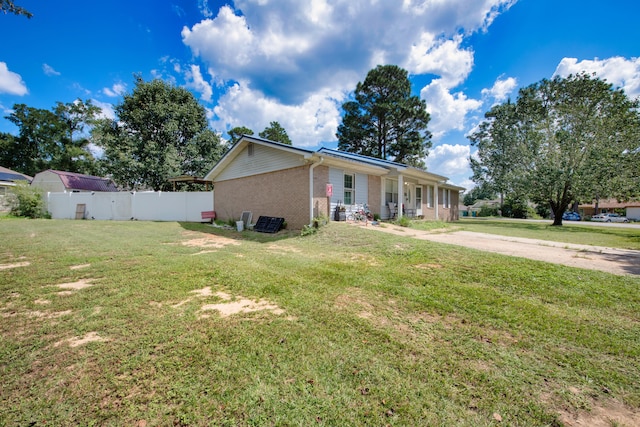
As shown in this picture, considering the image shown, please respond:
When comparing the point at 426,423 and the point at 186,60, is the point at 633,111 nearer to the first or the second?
the point at 426,423

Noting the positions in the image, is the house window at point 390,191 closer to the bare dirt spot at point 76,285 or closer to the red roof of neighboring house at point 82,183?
the bare dirt spot at point 76,285

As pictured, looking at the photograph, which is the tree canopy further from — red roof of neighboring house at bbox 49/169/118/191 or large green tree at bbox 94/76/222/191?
red roof of neighboring house at bbox 49/169/118/191

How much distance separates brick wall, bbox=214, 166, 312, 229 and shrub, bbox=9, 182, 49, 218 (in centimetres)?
1374

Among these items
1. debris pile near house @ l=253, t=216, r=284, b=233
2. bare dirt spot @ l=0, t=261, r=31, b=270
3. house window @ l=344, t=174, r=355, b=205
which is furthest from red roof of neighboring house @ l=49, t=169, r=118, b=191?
house window @ l=344, t=174, r=355, b=205

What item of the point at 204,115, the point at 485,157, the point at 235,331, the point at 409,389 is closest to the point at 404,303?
the point at 409,389

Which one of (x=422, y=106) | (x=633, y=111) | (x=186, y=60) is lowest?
(x=633, y=111)

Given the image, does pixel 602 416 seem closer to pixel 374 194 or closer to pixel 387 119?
pixel 374 194

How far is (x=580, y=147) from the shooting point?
1627 cm

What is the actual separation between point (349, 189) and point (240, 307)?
9.30 m

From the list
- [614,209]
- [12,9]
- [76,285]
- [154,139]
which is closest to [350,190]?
[76,285]

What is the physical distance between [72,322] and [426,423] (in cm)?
378

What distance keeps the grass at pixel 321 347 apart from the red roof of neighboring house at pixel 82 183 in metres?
25.4

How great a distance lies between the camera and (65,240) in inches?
311

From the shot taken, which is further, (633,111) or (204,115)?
(204,115)
